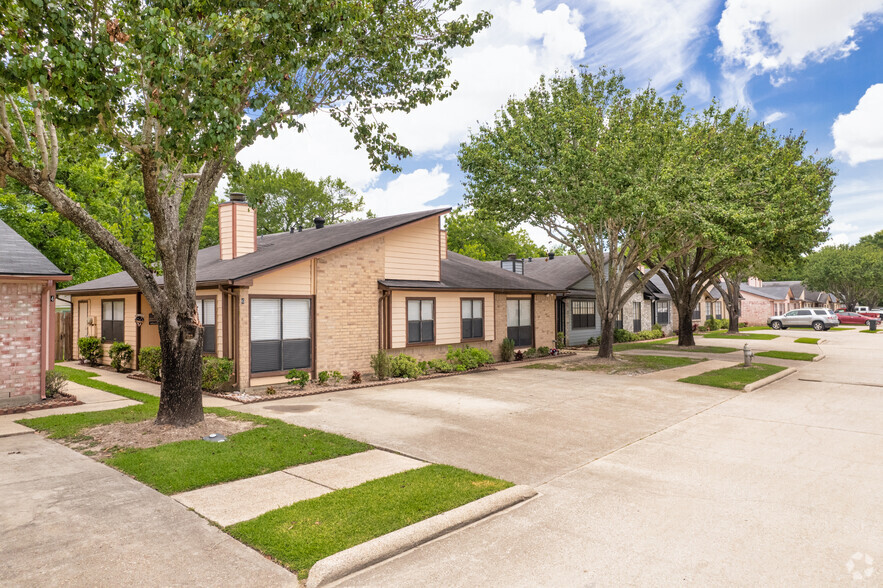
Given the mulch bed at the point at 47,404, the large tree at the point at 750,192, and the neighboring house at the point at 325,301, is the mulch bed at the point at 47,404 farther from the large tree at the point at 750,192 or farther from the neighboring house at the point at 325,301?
the large tree at the point at 750,192

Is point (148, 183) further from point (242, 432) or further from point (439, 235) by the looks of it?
point (439, 235)

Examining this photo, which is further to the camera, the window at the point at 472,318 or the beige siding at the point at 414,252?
the window at the point at 472,318

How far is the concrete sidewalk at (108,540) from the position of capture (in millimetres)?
4344

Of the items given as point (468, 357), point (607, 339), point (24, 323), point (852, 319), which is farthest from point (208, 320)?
point (852, 319)

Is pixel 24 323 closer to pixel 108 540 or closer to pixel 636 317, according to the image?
pixel 108 540

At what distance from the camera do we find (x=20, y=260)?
1169cm

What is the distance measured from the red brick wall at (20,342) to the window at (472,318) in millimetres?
12450

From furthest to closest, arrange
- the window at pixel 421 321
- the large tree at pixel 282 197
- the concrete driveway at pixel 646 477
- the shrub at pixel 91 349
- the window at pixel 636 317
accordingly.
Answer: the large tree at pixel 282 197
the window at pixel 636 317
the shrub at pixel 91 349
the window at pixel 421 321
the concrete driveway at pixel 646 477

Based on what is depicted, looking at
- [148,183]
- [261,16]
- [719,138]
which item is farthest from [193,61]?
[719,138]

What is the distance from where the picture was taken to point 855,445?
28.6ft

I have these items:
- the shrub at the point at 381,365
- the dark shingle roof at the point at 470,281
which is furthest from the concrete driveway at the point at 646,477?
the dark shingle roof at the point at 470,281

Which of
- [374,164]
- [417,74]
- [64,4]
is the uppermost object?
[417,74]

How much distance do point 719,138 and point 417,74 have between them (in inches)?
641

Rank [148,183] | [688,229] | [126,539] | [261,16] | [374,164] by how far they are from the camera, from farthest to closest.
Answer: [688,229], [374,164], [148,183], [261,16], [126,539]
